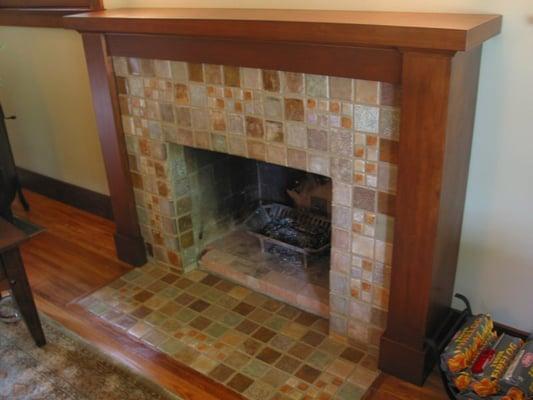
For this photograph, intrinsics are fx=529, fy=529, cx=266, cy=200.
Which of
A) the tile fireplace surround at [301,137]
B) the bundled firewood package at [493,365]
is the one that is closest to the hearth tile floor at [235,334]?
the tile fireplace surround at [301,137]

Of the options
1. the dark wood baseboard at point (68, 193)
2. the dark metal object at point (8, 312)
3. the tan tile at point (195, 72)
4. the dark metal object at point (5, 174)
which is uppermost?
the tan tile at point (195, 72)

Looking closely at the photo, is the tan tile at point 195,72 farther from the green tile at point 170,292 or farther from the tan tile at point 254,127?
the green tile at point 170,292

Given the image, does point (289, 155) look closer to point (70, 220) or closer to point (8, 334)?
point (8, 334)

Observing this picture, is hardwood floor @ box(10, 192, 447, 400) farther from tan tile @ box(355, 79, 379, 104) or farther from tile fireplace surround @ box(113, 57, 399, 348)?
tan tile @ box(355, 79, 379, 104)

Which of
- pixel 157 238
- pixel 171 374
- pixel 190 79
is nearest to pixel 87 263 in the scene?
pixel 157 238

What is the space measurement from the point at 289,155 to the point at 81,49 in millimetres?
1419

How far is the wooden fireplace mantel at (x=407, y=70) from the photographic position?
1.39 meters

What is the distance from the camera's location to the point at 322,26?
1.48 metres

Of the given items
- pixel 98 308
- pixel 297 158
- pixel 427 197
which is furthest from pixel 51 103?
pixel 427 197

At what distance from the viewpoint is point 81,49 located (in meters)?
2.64

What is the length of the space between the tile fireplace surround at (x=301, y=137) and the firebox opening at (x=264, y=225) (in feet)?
0.50

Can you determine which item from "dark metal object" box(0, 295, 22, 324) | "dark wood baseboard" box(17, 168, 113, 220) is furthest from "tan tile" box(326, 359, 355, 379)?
"dark wood baseboard" box(17, 168, 113, 220)

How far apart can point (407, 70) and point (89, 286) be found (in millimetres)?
1738

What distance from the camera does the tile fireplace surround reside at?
1627mm
